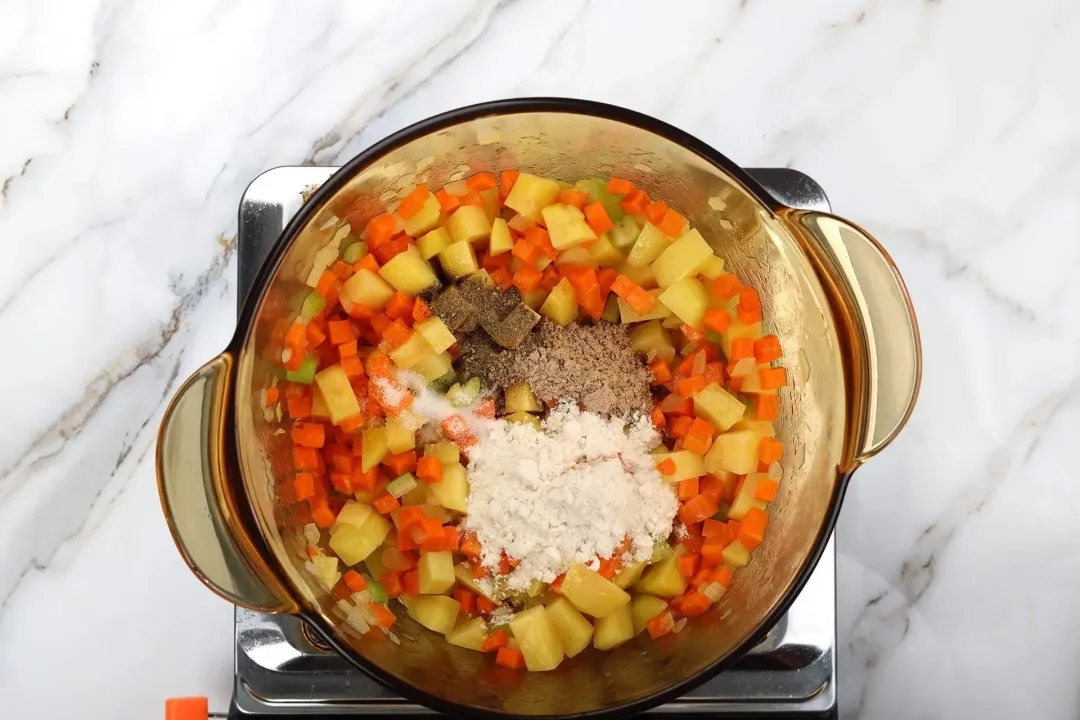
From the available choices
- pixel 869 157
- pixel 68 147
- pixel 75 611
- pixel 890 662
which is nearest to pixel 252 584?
pixel 75 611

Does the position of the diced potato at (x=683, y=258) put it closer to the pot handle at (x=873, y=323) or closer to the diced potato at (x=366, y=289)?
the pot handle at (x=873, y=323)

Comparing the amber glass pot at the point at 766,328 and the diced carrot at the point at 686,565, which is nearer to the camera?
the amber glass pot at the point at 766,328

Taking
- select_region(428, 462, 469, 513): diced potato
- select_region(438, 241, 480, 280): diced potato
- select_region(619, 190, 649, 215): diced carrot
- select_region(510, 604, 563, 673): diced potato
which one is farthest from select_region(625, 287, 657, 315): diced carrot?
select_region(510, 604, 563, 673): diced potato

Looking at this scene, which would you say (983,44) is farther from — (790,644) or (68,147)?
(68,147)

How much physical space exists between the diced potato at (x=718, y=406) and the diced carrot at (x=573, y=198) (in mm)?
308

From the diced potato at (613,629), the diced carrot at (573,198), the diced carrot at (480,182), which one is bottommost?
the diced potato at (613,629)

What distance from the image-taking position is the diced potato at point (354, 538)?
41.5 inches

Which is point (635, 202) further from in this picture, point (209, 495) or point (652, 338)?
point (209, 495)

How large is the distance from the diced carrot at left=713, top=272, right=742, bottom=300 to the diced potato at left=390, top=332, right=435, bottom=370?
0.39 m

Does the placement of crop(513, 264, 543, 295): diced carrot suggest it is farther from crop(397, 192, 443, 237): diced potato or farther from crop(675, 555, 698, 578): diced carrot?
crop(675, 555, 698, 578): diced carrot

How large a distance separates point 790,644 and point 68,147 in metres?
1.45

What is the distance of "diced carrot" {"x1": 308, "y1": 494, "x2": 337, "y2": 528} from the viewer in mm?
1074

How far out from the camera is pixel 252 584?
93 centimetres

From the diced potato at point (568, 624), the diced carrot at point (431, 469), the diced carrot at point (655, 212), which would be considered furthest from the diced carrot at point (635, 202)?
the diced potato at point (568, 624)
